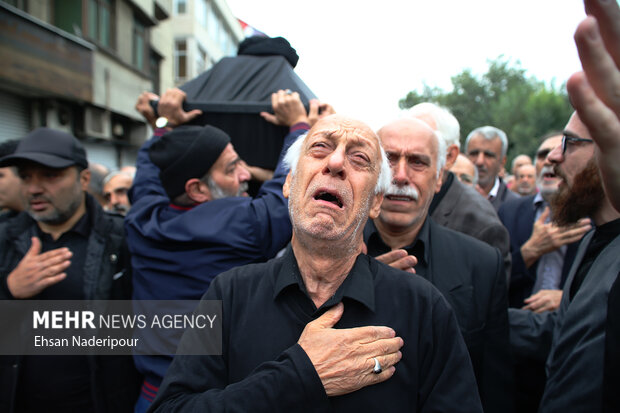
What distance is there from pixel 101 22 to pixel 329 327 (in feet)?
52.2

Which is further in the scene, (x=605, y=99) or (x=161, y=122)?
(x=161, y=122)

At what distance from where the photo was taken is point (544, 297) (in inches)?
109

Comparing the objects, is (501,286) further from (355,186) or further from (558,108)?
(558,108)

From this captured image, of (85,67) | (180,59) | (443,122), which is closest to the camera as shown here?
(443,122)

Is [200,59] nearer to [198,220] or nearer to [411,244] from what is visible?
[198,220]

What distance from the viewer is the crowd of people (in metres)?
1.33

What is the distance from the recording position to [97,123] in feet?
45.7

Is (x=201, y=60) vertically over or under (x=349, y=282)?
over

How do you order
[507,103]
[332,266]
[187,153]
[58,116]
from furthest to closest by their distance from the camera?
[507,103]
[58,116]
[187,153]
[332,266]

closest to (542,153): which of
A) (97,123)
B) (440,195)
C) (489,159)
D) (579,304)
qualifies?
(489,159)

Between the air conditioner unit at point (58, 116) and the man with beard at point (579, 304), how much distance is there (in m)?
12.6

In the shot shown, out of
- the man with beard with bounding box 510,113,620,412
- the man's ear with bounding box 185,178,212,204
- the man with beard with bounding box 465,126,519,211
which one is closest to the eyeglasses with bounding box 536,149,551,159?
the man with beard with bounding box 465,126,519,211

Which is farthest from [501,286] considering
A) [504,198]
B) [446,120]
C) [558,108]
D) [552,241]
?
[558,108]

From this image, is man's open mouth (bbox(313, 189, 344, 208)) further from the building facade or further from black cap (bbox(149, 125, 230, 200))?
the building facade
